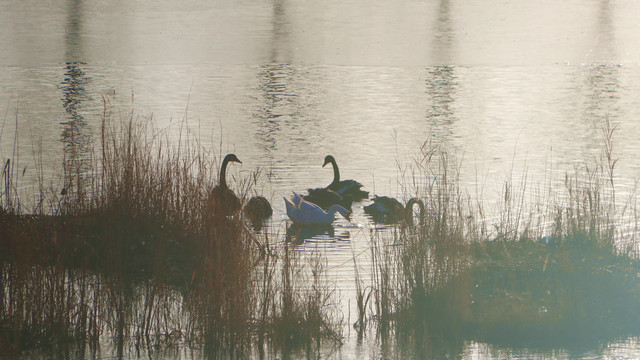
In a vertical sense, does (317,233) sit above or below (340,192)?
below

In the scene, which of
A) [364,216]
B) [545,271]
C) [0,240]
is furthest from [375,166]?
[0,240]

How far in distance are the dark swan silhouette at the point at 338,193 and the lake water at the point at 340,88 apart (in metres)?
0.25

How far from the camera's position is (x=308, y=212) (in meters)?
12.3

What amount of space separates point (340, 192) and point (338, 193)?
0.05 metres

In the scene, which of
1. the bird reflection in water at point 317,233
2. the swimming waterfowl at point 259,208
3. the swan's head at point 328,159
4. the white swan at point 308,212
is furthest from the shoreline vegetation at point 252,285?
the swan's head at point 328,159

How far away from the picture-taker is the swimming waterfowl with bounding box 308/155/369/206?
43.5 ft

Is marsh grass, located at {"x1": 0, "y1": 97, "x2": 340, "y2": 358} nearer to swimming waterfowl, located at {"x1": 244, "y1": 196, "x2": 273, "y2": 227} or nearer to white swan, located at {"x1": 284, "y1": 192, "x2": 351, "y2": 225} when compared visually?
swimming waterfowl, located at {"x1": 244, "y1": 196, "x2": 273, "y2": 227}

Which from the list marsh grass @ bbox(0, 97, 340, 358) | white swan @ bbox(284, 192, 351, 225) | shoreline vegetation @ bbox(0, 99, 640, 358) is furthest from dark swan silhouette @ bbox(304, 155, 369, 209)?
marsh grass @ bbox(0, 97, 340, 358)

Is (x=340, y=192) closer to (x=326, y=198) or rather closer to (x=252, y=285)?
(x=326, y=198)

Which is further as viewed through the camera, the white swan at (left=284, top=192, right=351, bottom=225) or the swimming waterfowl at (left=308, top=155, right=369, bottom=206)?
the swimming waterfowl at (left=308, top=155, right=369, bottom=206)

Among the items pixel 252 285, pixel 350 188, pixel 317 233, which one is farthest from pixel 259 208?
pixel 252 285

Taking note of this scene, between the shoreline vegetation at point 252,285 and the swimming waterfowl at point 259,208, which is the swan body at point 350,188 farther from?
the shoreline vegetation at point 252,285

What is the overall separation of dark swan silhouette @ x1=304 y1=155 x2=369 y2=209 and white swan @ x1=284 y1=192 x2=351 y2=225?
0.46 m

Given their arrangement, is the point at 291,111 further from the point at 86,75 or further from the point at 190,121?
the point at 86,75
